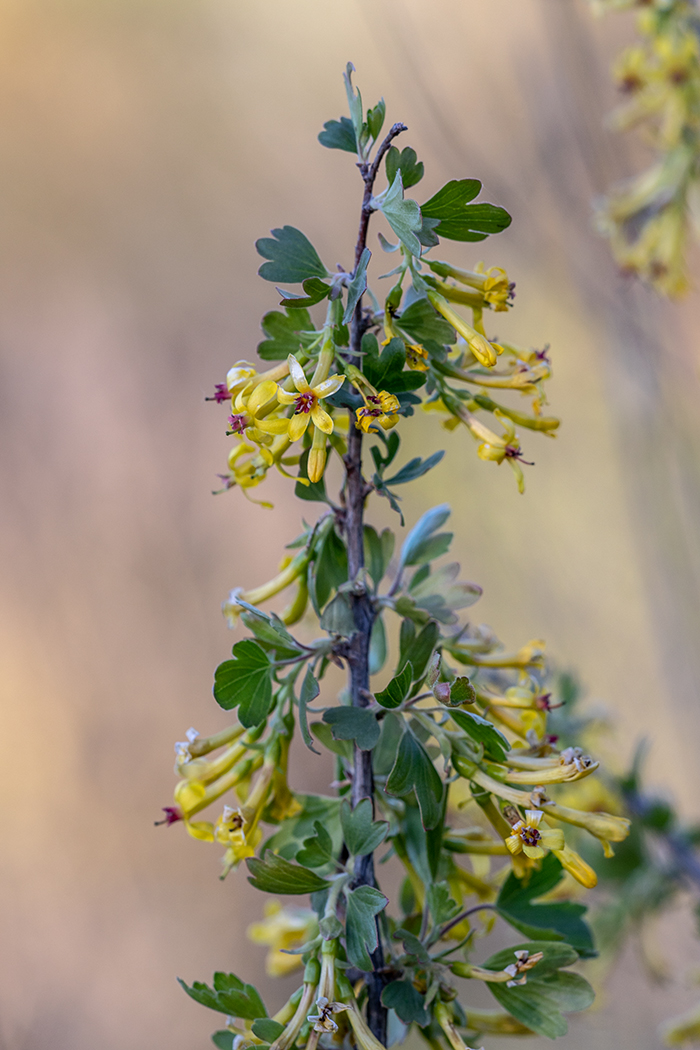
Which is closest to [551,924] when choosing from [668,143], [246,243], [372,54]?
[668,143]

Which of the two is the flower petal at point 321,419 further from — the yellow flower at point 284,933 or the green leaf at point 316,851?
the yellow flower at point 284,933

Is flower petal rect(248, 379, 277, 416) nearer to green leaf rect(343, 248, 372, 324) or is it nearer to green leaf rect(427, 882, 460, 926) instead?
green leaf rect(343, 248, 372, 324)

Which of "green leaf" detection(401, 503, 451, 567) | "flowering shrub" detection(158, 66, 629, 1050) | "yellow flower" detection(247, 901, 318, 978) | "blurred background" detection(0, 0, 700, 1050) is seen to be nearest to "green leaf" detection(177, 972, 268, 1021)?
"flowering shrub" detection(158, 66, 629, 1050)

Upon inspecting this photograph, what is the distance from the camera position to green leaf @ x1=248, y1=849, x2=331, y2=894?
0.40 meters

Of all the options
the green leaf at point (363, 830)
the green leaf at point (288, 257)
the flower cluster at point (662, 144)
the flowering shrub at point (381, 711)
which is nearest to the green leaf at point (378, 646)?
the flowering shrub at point (381, 711)

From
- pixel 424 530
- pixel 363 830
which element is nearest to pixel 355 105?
pixel 424 530

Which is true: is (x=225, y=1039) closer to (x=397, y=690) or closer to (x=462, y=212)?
(x=397, y=690)

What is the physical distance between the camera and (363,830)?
0.41 metres

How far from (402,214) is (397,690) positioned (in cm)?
23

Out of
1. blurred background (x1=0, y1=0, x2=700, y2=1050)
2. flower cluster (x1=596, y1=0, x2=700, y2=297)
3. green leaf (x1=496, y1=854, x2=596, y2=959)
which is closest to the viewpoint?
green leaf (x1=496, y1=854, x2=596, y2=959)

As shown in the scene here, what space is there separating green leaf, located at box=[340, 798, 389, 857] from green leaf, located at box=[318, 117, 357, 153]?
345 millimetres

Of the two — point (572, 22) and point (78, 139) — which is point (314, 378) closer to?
point (572, 22)

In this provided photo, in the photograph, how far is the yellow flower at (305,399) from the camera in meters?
0.38

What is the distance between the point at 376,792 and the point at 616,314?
1268mm
